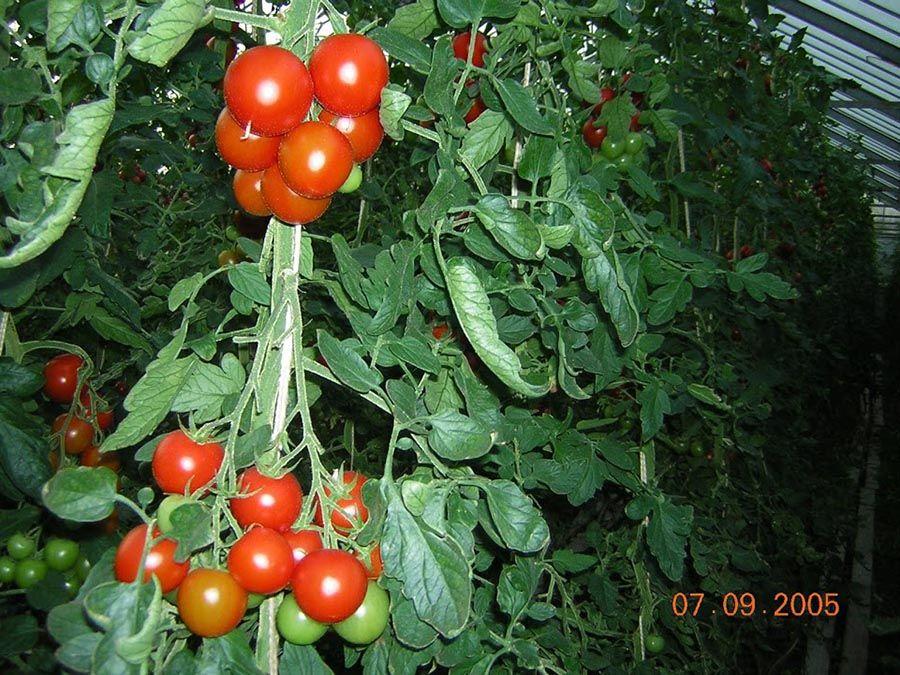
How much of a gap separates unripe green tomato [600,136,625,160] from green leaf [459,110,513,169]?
0.45 m

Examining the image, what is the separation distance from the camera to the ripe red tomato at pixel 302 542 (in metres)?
0.55

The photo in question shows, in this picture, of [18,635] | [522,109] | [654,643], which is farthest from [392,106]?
[654,643]

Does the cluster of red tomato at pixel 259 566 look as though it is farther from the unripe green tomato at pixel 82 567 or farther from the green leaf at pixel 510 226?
the unripe green tomato at pixel 82 567

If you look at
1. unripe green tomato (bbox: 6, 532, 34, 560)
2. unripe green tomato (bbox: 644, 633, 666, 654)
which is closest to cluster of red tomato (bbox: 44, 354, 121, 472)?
unripe green tomato (bbox: 6, 532, 34, 560)

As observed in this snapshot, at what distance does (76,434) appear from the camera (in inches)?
48.8

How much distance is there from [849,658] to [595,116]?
237cm

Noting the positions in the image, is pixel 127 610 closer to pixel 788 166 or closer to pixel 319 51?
pixel 319 51

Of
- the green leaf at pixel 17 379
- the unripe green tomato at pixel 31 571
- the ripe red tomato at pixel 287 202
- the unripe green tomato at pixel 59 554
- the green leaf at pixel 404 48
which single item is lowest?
the unripe green tomato at pixel 31 571

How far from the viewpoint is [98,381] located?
4.49ft

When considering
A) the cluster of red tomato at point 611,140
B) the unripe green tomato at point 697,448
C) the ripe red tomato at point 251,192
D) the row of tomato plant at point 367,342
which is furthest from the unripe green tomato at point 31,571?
the unripe green tomato at point 697,448

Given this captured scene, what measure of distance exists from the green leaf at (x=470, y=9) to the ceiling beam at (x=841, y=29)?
4.46 metres

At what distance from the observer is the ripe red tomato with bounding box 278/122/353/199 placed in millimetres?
546

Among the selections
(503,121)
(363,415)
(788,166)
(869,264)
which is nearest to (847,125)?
Result: (869,264)

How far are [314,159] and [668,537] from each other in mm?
821
